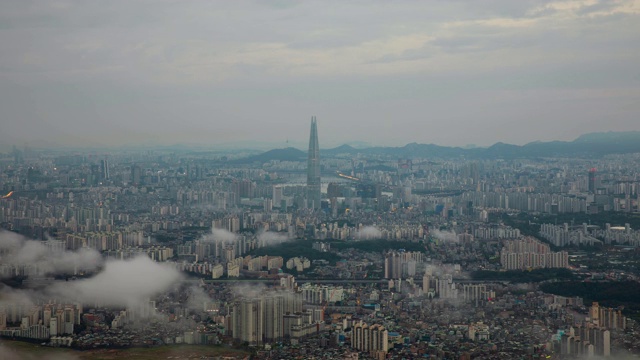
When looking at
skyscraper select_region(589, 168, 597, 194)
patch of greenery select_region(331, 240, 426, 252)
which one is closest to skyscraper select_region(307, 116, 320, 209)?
patch of greenery select_region(331, 240, 426, 252)

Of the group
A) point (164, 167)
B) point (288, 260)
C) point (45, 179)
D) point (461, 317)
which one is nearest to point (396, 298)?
point (461, 317)

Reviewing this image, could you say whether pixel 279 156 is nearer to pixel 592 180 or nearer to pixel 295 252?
pixel 592 180

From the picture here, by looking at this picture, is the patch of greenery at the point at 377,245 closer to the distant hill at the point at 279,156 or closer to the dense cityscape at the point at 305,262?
the dense cityscape at the point at 305,262

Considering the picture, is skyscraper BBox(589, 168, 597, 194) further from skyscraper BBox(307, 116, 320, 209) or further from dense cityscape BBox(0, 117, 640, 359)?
skyscraper BBox(307, 116, 320, 209)

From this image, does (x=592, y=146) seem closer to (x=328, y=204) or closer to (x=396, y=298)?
(x=328, y=204)

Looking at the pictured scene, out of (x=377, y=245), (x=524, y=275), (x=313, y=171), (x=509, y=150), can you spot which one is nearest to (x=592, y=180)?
(x=509, y=150)

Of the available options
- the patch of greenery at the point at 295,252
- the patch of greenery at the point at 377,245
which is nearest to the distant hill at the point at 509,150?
the patch of greenery at the point at 377,245
